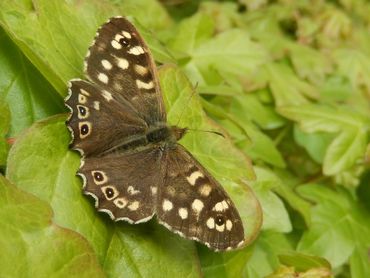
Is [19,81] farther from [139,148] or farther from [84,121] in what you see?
[139,148]

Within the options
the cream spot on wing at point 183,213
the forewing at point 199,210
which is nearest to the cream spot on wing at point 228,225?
the forewing at point 199,210

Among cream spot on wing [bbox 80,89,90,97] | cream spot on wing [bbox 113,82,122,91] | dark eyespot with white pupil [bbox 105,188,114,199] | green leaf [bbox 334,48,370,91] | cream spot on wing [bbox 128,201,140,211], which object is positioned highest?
cream spot on wing [bbox 80,89,90,97]

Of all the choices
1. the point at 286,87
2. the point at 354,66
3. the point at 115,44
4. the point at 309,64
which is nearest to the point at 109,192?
the point at 115,44

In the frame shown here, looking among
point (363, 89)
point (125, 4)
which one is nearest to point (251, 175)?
point (125, 4)

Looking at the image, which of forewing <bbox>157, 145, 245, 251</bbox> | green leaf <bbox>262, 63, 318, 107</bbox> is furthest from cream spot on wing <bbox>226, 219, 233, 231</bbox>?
green leaf <bbox>262, 63, 318, 107</bbox>

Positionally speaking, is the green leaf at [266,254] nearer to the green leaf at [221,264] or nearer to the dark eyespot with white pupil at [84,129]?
the green leaf at [221,264]

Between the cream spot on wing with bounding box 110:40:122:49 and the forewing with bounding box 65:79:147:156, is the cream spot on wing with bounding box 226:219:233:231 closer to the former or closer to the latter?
the forewing with bounding box 65:79:147:156
